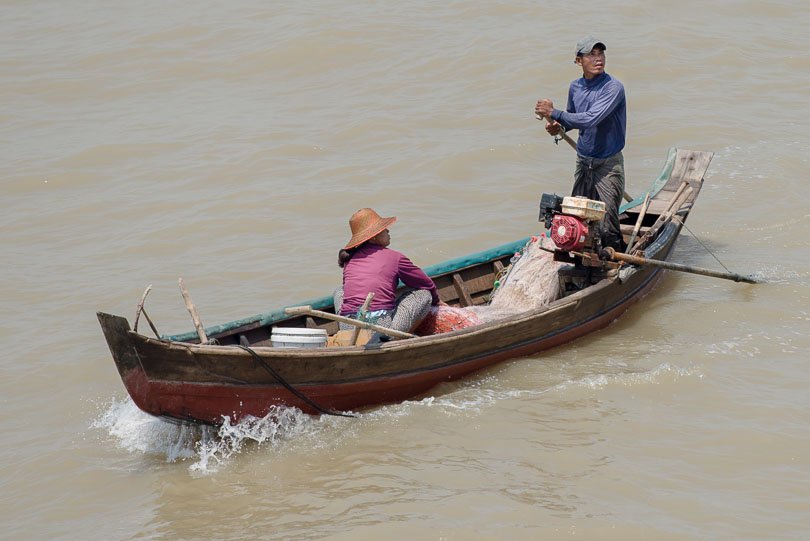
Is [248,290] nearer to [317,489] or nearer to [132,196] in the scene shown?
[132,196]

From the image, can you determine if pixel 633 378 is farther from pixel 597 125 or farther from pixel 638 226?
pixel 597 125

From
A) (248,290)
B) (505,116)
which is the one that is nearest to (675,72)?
(505,116)

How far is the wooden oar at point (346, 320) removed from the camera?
6223mm

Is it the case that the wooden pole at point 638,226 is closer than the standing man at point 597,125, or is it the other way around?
the standing man at point 597,125

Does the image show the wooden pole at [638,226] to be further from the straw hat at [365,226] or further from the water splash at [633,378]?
the straw hat at [365,226]

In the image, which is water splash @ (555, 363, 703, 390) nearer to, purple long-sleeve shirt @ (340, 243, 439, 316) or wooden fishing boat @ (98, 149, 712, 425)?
wooden fishing boat @ (98, 149, 712, 425)

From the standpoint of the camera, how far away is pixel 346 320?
6395mm

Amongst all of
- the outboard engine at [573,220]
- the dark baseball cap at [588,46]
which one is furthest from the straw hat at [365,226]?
the dark baseball cap at [588,46]

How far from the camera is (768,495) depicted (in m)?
5.76

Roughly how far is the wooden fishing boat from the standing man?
18.3 inches

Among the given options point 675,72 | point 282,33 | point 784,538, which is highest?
point 282,33

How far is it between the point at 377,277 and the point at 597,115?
2174 millimetres

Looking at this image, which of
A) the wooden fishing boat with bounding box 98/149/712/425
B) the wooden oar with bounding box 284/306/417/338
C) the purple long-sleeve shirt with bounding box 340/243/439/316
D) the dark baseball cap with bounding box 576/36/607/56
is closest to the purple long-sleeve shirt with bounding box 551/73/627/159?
the dark baseball cap with bounding box 576/36/607/56

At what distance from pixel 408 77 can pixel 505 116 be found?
5.81 ft
